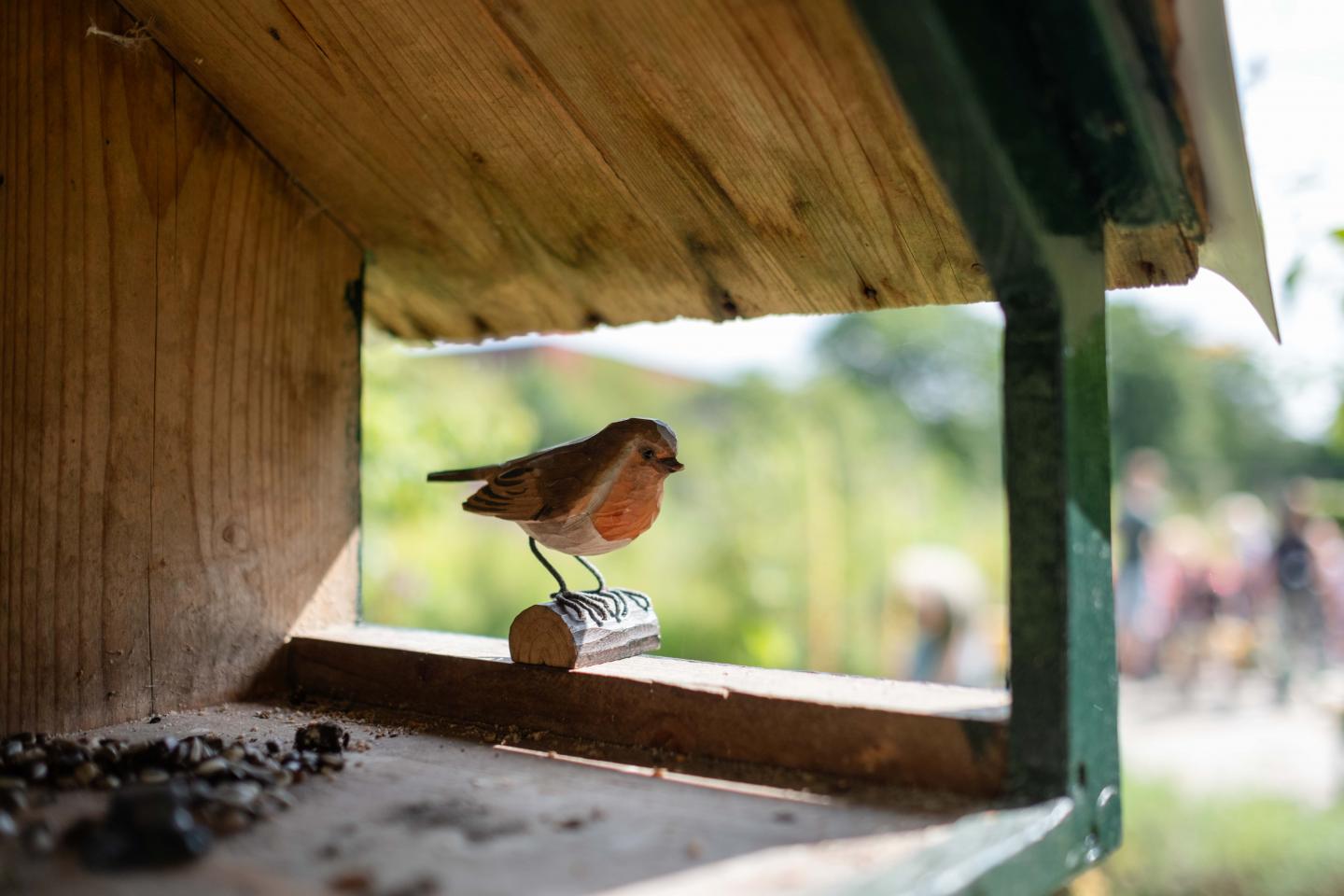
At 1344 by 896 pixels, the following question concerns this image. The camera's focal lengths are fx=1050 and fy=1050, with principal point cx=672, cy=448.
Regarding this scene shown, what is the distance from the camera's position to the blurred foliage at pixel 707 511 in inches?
228

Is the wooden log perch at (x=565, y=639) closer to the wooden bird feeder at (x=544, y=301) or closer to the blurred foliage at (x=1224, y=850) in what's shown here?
the wooden bird feeder at (x=544, y=301)

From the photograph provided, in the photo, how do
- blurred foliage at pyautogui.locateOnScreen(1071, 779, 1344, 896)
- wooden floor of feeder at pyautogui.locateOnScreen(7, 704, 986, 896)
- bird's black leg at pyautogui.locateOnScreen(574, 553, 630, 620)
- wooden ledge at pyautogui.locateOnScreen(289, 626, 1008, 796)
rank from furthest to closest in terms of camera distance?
blurred foliage at pyautogui.locateOnScreen(1071, 779, 1344, 896)
bird's black leg at pyautogui.locateOnScreen(574, 553, 630, 620)
wooden ledge at pyautogui.locateOnScreen(289, 626, 1008, 796)
wooden floor of feeder at pyautogui.locateOnScreen(7, 704, 986, 896)

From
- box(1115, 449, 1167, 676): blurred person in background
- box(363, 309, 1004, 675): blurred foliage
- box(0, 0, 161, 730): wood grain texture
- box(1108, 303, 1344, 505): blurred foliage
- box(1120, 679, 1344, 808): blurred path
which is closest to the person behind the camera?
box(0, 0, 161, 730): wood grain texture

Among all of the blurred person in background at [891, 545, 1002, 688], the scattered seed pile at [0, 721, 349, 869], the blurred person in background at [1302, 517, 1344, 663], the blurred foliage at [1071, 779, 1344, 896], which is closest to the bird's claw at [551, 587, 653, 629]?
the scattered seed pile at [0, 721, 349, 869]

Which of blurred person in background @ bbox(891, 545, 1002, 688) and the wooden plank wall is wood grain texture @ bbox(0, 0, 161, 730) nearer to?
the wooden plank wall

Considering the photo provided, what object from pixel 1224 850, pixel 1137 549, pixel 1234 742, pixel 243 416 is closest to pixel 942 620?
pixel 1224 850

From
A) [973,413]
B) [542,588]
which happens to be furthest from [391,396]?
[973,413]

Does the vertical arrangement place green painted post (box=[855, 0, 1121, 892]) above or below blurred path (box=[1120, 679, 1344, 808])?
above

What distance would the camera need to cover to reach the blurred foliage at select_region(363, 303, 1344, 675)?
579 cm

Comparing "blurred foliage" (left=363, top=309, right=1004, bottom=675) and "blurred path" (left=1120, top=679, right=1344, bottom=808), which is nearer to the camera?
"blurred foliage" (left=363, top=309, right=1004, bottom=675)

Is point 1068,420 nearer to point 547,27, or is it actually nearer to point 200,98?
point 547,27

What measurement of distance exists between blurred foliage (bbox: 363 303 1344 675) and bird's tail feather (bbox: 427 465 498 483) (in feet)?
2.55

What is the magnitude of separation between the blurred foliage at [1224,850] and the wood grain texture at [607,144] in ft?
16.7

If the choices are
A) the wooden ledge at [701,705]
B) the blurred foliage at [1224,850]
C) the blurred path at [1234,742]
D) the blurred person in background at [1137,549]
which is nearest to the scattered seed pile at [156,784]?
the wooden ledge at [701,705]
